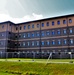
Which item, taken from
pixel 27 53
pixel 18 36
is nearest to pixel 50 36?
pixel 27 53

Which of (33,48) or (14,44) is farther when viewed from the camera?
(14,44)

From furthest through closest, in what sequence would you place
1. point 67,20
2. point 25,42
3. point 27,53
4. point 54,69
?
point 25,42 → point 27,53 → point 67,20 → point 54,69

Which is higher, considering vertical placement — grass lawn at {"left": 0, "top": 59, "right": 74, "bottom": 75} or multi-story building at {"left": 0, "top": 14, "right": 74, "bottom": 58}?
multi-story building at {"left": 0, "top": 14, "right": 74, "bottom": 58}

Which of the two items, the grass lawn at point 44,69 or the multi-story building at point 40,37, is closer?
the grass lawn at point 44,69

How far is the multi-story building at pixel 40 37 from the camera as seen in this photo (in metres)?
45.8

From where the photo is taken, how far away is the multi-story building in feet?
150

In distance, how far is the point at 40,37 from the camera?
5116 centimetres

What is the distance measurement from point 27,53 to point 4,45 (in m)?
8.62

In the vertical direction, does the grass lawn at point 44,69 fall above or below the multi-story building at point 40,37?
below

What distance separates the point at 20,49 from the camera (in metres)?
55.1

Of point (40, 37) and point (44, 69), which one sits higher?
point (40, 37)

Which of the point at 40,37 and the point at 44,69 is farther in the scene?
the point at 40,37

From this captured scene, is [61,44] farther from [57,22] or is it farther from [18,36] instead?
[18,36]

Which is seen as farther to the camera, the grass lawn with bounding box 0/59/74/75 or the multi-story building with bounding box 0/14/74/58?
the multi-story building with bounding box 0/14/74/58
